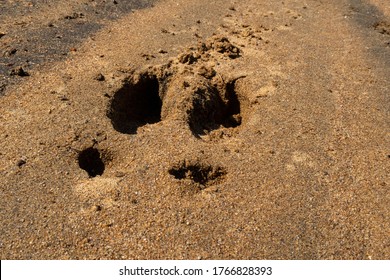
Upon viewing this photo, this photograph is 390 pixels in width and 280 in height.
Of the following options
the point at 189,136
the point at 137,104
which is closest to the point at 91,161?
the point at 189,136

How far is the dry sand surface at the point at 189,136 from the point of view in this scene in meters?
2.76

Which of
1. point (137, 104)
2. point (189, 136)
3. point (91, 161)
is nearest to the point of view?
point (91, 161)

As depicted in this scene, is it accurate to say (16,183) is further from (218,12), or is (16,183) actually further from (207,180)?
(218,12)

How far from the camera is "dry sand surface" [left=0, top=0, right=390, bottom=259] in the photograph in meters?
2.76

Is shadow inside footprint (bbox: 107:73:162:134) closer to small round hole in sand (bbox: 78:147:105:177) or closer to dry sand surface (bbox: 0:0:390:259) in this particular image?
dry sand surface (bbox: 0:0:390:259)

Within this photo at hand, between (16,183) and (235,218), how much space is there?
160cm

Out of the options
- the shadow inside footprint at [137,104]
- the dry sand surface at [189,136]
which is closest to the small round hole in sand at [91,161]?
the dry sand surface at [189,136]

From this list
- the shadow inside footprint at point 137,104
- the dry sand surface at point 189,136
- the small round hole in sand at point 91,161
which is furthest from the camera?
the shadow inside footprint at point 137,104

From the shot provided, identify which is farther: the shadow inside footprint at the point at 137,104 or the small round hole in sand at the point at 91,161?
the shadow inside footprint at the point at 137,104

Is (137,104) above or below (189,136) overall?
below

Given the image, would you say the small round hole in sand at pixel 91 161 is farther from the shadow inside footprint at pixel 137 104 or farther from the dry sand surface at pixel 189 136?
the shadow inside footprint at pixel 137 104

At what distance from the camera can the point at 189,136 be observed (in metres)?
3.54

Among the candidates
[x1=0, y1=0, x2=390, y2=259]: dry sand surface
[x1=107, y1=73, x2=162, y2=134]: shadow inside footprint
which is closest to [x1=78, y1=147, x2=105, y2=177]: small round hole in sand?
[x1=0, y1=0, x2=390, y2=259]: dry sand surface

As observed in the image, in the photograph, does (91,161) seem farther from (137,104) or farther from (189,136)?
(137,104)
